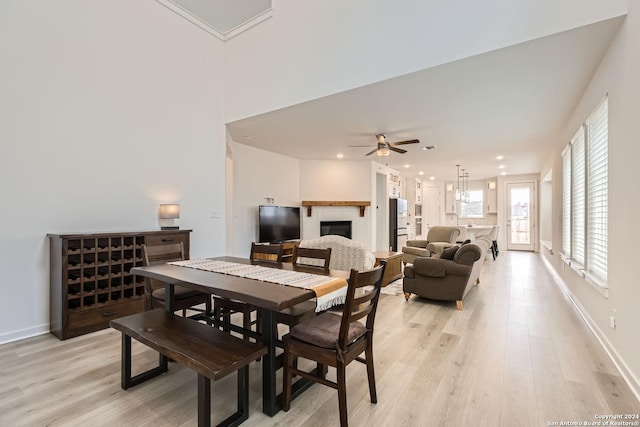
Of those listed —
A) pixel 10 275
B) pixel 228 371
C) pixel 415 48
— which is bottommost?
pixel 228 371

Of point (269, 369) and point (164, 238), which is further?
point (164, 238)

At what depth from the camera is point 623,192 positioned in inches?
92.0

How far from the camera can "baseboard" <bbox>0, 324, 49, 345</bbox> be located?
9.71 feet

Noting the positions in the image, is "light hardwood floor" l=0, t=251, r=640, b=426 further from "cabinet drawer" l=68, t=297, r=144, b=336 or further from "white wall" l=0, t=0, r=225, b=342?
"white wall" l=0, t=0, r=225, b=342

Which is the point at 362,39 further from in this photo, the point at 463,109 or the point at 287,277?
the point at 287,277

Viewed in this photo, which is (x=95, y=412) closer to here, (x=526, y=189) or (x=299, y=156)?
(x=299, y=156)

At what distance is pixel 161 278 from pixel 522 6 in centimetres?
366

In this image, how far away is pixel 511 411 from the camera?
76.5 inches

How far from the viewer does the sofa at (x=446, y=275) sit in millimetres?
4023

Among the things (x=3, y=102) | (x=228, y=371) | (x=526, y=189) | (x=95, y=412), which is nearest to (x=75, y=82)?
(x=3, y=102)

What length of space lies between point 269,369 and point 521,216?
37.6ft

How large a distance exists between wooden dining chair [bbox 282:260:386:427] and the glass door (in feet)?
35.6

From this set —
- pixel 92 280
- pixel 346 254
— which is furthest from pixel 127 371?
pixel 346 254

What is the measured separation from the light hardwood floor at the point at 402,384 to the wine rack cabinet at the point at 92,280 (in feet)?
0.66
